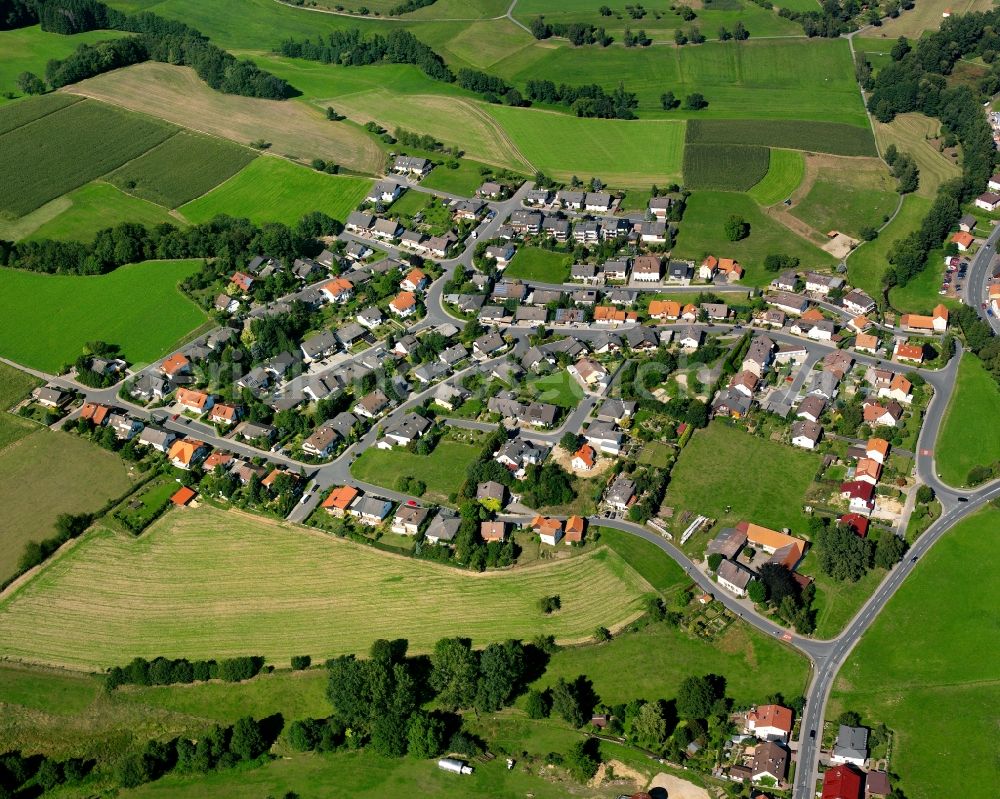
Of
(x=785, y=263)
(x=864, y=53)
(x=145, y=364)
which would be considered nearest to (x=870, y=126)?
(x=864, y=53)

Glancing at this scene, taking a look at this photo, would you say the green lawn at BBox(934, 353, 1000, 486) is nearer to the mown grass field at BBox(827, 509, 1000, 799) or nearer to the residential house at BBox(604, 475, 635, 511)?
the mown grass field at BBox(827, 509, 1000, 799)

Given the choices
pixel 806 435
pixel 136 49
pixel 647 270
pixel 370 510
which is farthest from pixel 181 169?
pixel 806 435

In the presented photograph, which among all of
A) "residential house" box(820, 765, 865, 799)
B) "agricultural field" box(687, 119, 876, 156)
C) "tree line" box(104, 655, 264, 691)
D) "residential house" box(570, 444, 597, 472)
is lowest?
"tree line" box(104, 655, 264, 691)

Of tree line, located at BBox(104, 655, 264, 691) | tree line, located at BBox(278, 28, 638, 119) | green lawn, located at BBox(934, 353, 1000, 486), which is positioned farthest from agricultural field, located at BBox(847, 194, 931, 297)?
tree line, located at BBox(104, 655, 264, 691)

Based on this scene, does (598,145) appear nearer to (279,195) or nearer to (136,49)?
(279,195)

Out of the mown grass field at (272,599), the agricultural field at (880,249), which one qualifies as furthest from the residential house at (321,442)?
the agricultural field at (880,249)

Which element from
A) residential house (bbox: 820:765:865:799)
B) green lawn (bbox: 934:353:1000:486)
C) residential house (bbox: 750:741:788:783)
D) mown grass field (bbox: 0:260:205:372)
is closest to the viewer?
residential house (bbox: 820:765:865:799)
